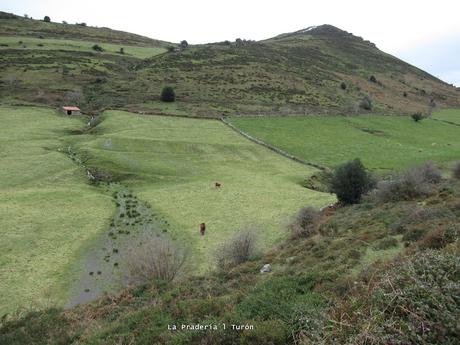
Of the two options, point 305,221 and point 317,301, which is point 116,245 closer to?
point 305,221

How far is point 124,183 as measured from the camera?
51.6 meters

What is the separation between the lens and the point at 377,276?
1321 centimetres

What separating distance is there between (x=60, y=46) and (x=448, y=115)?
456 ft

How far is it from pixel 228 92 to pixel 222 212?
260 ft

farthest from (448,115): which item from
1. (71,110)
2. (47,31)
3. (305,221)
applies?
(47,31)

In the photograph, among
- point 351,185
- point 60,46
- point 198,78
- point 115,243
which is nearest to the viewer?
point 115,243

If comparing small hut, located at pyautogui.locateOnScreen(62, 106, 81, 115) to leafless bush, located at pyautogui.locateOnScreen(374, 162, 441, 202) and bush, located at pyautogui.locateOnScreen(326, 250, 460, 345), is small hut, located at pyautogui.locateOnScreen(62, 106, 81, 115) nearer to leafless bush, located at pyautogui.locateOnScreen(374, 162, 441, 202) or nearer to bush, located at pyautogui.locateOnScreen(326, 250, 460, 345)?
leafless bush, located at pyautogui.locateOnScreen(374, 162, 441, 202)

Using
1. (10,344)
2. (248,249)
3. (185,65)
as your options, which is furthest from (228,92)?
(10,344)

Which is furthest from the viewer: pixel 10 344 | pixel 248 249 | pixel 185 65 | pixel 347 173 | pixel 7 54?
pixel 185 65

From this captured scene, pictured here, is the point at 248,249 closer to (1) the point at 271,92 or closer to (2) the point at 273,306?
(2) the point at 273,306

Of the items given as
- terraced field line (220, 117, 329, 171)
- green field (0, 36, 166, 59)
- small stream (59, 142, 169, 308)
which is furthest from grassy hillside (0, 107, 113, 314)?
green field (0, 36, 166, 59)

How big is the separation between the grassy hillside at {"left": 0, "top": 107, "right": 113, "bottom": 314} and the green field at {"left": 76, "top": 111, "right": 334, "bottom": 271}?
5.62 meters

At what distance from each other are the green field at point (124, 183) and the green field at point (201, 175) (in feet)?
0.46

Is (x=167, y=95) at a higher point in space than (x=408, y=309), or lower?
higher
